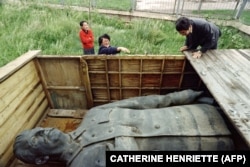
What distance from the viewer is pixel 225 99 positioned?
337 cm

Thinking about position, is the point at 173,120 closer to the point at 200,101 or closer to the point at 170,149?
the point at 170,149

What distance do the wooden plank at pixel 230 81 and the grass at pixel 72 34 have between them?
3.13 meters

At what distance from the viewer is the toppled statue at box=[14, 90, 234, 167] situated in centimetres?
326

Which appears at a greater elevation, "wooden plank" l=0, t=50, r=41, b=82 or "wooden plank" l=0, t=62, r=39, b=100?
"wooden plank" l=0, t=50, r=41, b=82

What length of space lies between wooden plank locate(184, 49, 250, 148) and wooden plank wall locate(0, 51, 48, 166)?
11.6 ft

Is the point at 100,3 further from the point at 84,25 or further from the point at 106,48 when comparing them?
the point at 106,48

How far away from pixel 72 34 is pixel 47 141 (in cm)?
689

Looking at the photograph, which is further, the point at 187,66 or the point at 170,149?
the point at 187,66

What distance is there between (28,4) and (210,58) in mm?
10860

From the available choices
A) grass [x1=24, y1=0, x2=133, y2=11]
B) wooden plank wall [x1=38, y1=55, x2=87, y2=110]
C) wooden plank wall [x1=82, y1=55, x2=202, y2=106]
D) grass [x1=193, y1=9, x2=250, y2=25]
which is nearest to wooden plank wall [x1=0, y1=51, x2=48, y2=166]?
wooden plank wall [x1=38, y1=55, x2=87, y2=110]

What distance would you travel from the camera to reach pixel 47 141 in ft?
10.8

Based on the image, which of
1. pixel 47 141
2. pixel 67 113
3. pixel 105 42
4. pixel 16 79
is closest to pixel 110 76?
pixel 105 42

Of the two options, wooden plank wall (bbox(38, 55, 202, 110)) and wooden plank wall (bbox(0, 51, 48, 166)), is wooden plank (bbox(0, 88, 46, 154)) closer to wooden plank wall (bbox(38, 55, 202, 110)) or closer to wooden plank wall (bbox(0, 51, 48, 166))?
wooden plank wall (bbox(0, 51, 48, 166))

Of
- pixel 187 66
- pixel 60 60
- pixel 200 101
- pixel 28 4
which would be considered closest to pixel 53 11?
pixel 28 4
